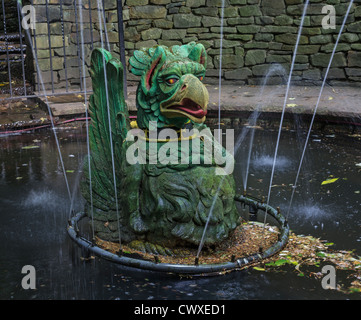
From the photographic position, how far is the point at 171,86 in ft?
11.2

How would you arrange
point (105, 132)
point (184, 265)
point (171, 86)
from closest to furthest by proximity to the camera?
point (184, 265)
point (171, 86)
point (105, 132)

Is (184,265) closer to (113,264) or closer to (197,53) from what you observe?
(113,264)

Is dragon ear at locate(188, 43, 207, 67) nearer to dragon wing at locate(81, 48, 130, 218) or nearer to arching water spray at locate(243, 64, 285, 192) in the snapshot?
dragon wing at locate(81, 48, 130, 218)

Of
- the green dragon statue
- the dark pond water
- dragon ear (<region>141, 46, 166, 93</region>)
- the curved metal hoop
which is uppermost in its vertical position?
dragon ear (<region>141, 46, 166, 93</region>)

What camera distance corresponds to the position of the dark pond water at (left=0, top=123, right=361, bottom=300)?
3152mm

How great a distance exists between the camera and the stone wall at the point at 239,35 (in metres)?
8.56

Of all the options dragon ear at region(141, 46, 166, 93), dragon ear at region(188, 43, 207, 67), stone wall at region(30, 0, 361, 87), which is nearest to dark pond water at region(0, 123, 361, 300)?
dragon ear at region(141, 46, 166, 93)

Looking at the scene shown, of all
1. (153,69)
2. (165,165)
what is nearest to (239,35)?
(153,69)

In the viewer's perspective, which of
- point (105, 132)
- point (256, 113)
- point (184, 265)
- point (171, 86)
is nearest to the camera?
point (184, 265)

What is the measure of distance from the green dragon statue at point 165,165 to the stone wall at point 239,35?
5.22m

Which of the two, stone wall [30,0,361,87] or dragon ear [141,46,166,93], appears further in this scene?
stone wall [30,0,361,87]

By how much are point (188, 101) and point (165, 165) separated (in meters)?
0.43

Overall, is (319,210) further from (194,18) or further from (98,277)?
(194,18)

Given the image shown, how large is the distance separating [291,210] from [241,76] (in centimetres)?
510
